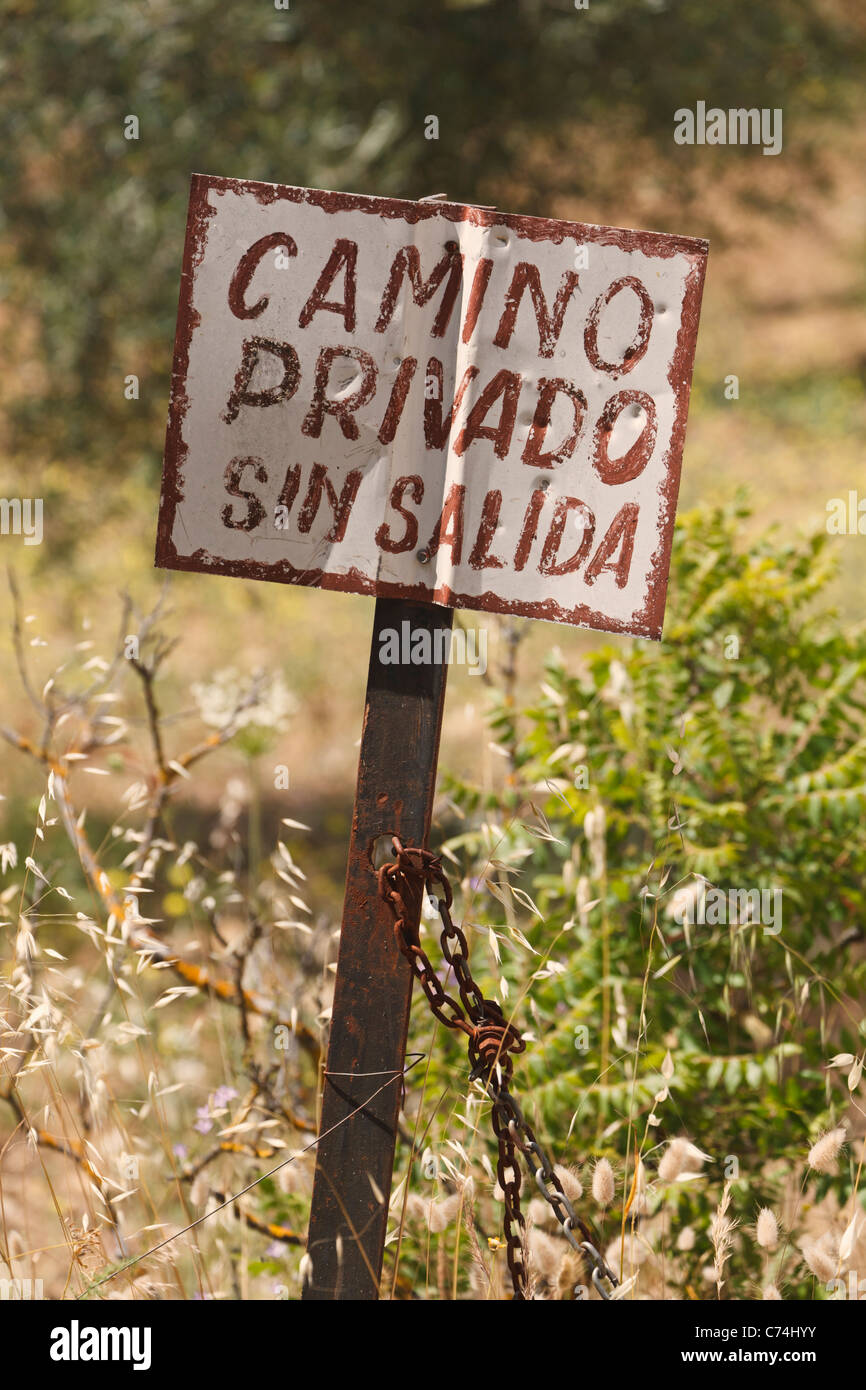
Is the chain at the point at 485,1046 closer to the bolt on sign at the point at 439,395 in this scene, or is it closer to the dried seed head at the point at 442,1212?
the dried seed head at the point at 442,1212

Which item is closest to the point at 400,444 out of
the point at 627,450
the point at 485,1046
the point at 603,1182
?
the point at 627,450

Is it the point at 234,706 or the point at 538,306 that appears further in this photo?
the point at 234,706

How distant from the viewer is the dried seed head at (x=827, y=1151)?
167cm

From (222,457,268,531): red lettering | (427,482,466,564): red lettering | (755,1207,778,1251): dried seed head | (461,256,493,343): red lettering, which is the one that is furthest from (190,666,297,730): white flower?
(755,1207,778,1251): dried seed head

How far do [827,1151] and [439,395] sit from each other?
124 cm

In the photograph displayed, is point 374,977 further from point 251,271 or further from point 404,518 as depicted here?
point 251,271

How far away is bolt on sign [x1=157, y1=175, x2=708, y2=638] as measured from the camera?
159 centimetres

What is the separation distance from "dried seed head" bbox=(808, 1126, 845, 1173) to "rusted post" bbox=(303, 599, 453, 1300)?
2.06 ft

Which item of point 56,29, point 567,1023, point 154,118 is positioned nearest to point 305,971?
point 567,1023

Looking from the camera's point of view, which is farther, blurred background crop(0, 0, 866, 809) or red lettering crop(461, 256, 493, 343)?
blurred background crop(0, 0, 866, 809)

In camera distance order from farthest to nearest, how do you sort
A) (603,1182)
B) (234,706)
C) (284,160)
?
(284,160), (234,706), (603,1182)

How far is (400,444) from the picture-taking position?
1.62m

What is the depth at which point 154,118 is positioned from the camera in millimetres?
5328

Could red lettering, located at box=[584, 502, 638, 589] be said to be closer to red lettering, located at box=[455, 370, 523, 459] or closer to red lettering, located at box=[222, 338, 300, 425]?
red lettering, located at box=[455, 370, 523, 459]
